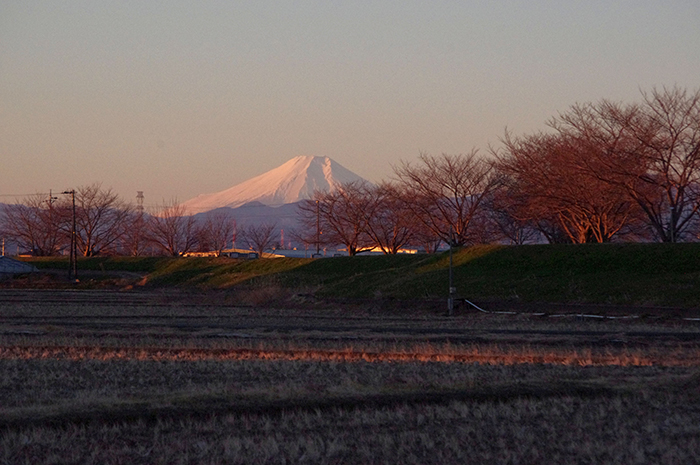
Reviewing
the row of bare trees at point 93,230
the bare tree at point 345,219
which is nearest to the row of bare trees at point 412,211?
the bare tree at point 345,219

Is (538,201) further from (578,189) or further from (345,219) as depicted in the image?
(345,219)

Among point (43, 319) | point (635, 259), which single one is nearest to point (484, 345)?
point (43, 319)

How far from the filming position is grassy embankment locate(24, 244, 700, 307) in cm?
3366

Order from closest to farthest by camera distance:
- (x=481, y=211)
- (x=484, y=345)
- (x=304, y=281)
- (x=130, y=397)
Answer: (x=130, y=397)
(x=484, y=345)
(x=304, y=281)
(x=481, y=211)

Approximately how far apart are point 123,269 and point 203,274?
66.5 ft

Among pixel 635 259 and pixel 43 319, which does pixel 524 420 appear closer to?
pixel 43 319

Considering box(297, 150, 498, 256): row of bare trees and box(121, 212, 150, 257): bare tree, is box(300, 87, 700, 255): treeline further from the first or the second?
box(121, 212, 150, 257): bare tree

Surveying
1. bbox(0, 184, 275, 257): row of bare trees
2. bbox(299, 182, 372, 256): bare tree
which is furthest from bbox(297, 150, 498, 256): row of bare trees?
bbox(0, 184, 275, 257): row of bare trees

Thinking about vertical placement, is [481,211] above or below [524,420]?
above

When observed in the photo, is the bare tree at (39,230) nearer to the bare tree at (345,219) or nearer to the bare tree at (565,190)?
the bare tree at (345,219)

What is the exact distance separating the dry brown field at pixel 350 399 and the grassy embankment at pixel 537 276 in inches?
471

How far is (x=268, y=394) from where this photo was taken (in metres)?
10.9

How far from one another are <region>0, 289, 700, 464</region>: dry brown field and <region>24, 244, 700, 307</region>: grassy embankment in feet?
39.2

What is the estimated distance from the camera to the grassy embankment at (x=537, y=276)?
33656 mm
